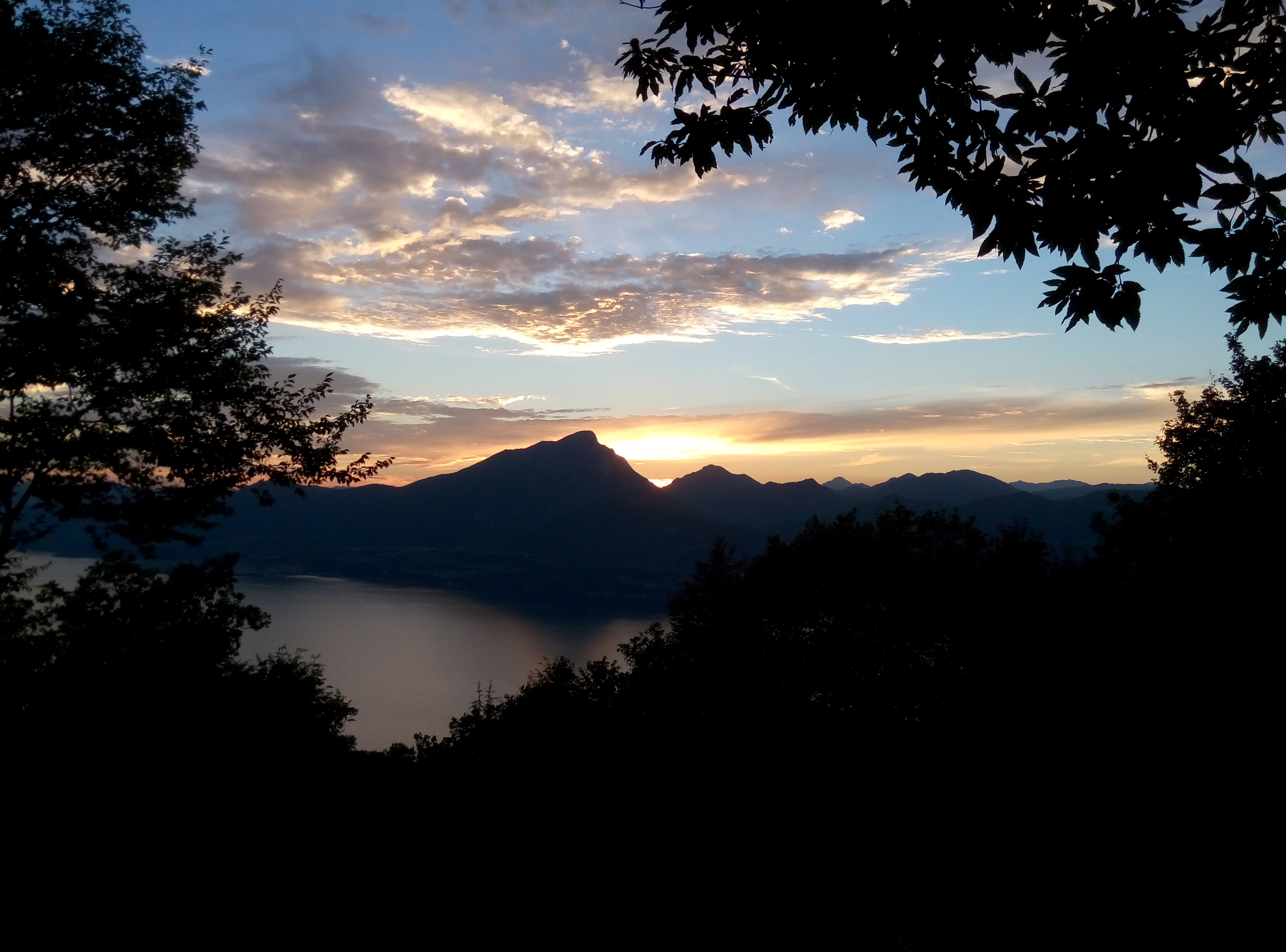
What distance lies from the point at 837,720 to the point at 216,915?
38.7 feet

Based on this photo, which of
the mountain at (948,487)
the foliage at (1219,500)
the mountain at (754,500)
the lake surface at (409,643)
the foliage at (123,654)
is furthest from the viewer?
the mountain at (754,500)

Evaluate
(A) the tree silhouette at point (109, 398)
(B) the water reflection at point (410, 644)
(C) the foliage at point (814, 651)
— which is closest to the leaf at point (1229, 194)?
(A) the tree silhouette at point (109, 398)

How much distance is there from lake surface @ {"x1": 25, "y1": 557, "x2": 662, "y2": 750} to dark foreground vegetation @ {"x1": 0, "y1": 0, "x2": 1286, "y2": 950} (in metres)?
32.9

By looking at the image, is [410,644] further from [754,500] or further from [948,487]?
[754,500]

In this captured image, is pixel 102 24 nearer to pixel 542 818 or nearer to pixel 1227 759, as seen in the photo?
pixel 542 818

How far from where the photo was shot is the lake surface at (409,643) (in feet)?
171

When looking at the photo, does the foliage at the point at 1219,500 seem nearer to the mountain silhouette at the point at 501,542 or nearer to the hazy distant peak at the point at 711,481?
the mountain silhouette at the point at 501,542

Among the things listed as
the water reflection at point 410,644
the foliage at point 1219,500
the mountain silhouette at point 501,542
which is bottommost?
the water reflection at point 410,644

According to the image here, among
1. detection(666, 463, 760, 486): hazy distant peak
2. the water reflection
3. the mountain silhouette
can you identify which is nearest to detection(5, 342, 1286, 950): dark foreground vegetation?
the water reflection

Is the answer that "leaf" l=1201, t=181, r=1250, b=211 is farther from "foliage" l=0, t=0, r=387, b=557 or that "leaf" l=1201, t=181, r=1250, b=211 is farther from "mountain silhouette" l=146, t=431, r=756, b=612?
"mountain silhouette" l=146, t=431, r=756, b=612

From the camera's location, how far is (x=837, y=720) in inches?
621

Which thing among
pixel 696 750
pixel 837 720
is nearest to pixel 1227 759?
pixel 837 720

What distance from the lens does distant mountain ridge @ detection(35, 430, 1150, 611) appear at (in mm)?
106688

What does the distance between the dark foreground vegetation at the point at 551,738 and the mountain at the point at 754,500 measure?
91875 mm
